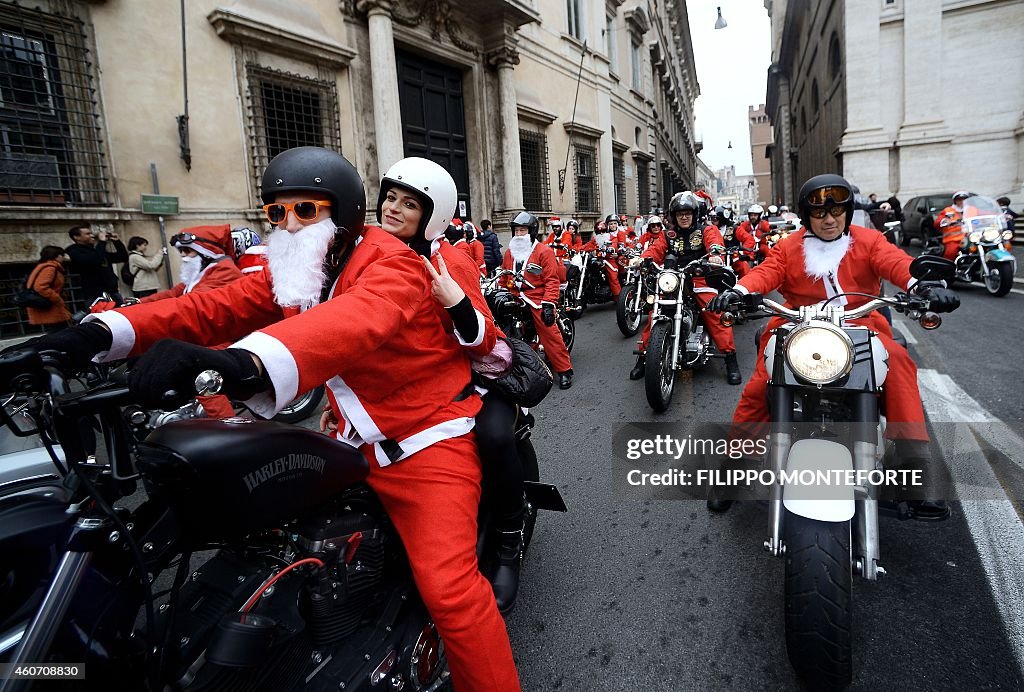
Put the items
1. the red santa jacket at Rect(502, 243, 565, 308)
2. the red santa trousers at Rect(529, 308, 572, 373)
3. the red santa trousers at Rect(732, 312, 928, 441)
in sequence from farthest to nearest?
1. the red santa jacket at Rect(502, 243, 565, 308)
2. the red santa trousers at Rect(529, 308, 572, 373)
3. the red santa trousers at Rect(732, 312, 928, 441)

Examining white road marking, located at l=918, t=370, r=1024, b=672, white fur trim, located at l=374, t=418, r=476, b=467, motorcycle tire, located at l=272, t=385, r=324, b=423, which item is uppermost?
white fur trim, located at l=374, t=418, r=476, b=467

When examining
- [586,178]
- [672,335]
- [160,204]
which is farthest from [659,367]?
[586,178]

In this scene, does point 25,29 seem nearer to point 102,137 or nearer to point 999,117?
point 102,137

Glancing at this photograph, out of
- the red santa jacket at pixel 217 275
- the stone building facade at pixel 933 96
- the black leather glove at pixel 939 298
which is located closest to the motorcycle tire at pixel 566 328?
the red santa jacket at pixel 217 275

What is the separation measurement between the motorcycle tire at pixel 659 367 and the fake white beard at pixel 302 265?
3.66 meters

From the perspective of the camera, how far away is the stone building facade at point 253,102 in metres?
7.29

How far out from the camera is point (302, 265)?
171 centimetres

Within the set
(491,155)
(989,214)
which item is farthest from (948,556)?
(491,155)

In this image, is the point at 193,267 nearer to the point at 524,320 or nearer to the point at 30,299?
the point at 30,299

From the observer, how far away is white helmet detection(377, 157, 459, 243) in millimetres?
2316

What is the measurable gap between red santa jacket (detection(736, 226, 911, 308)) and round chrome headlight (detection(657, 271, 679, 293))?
79.2 inches

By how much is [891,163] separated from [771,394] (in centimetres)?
2614

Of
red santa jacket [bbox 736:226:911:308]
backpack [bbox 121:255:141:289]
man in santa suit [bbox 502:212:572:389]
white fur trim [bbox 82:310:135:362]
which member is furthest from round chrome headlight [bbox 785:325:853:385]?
backpack [bbox 121:255:141:289]

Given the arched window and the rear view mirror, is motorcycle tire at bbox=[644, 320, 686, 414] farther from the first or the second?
the arched window
